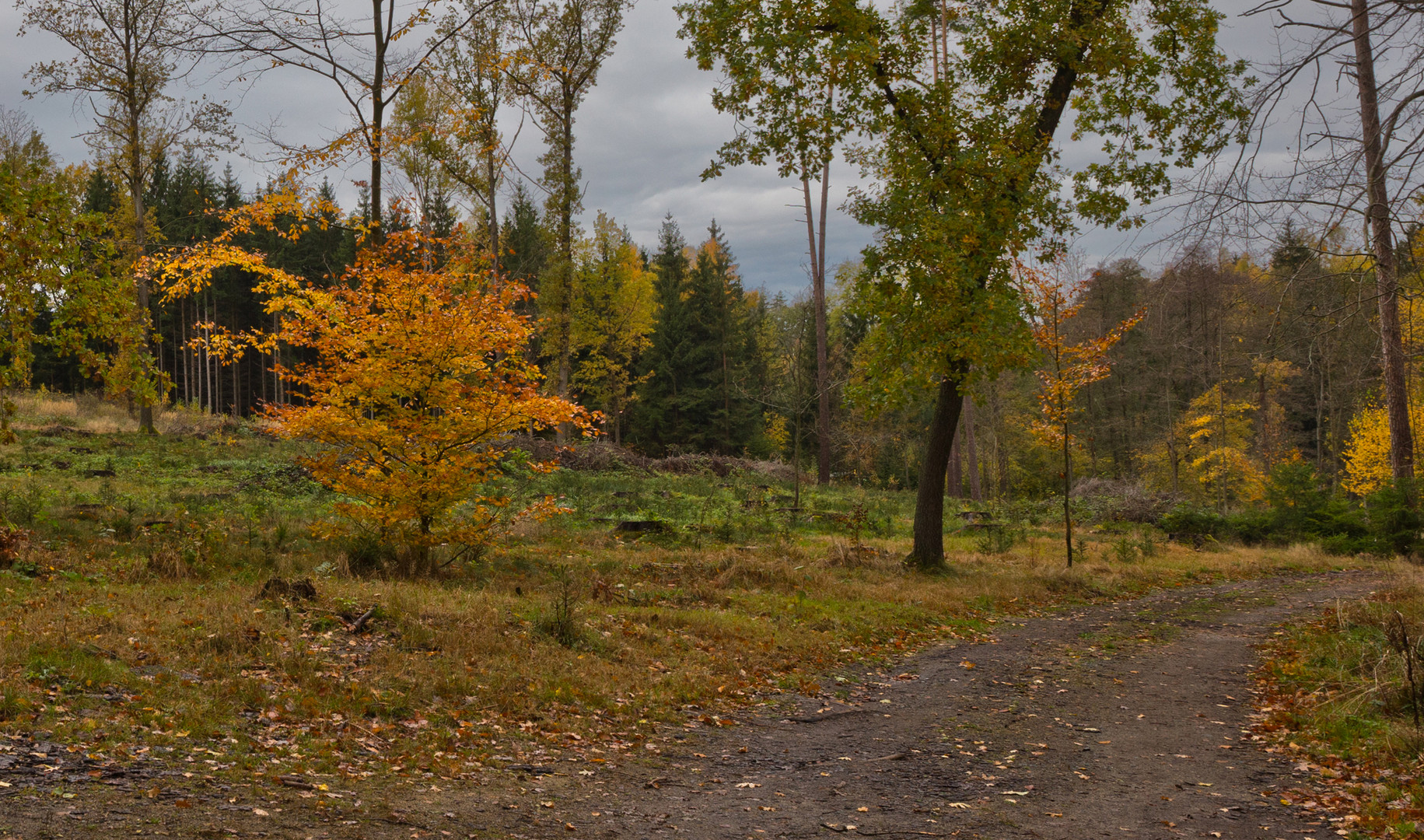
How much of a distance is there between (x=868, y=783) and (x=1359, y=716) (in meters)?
3.85

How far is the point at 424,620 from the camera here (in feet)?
24.9

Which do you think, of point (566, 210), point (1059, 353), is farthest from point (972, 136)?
point (566, 210)

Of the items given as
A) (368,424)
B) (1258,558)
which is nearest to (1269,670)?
(368,424)

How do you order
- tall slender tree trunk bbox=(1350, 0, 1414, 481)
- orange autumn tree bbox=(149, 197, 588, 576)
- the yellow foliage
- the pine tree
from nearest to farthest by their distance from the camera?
tall slender tree trunk bbox=(1350, 0, 1414, 481)
orange autumn tree bbox=(149, 197, 588, 576)
the yellow foliage
the pine tree

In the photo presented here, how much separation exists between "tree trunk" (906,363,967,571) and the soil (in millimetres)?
5187

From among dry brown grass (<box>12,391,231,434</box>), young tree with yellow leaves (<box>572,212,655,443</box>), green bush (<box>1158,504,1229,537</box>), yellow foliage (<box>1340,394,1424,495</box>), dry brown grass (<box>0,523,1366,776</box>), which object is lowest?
green bush (<box>1158,504,1229,537</box>)

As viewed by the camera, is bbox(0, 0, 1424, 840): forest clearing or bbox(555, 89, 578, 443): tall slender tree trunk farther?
bbox(555, 89, 578, 443): tall slender tree trunk

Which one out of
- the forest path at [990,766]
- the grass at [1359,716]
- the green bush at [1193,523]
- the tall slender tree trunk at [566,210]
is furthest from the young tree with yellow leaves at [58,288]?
the green bush at [1193,523]

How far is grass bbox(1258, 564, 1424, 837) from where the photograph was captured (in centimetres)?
471

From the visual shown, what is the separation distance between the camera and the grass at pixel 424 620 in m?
5.16

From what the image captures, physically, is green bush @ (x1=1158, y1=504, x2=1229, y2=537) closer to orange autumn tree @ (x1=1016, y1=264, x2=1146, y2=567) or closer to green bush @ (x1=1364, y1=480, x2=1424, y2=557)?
green bush @ (x1=1364, y1=480, x2=1424, y2=557)

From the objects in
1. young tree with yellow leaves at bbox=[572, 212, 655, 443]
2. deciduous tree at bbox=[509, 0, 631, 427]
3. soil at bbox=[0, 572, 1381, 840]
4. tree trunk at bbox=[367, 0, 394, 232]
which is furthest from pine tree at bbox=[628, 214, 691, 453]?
soil at bbox=[0, 572, 1381, 840]

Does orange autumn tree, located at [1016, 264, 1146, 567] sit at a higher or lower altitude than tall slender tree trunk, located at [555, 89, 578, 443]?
lower

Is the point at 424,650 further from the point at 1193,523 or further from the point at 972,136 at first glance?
the point at 1193,523
